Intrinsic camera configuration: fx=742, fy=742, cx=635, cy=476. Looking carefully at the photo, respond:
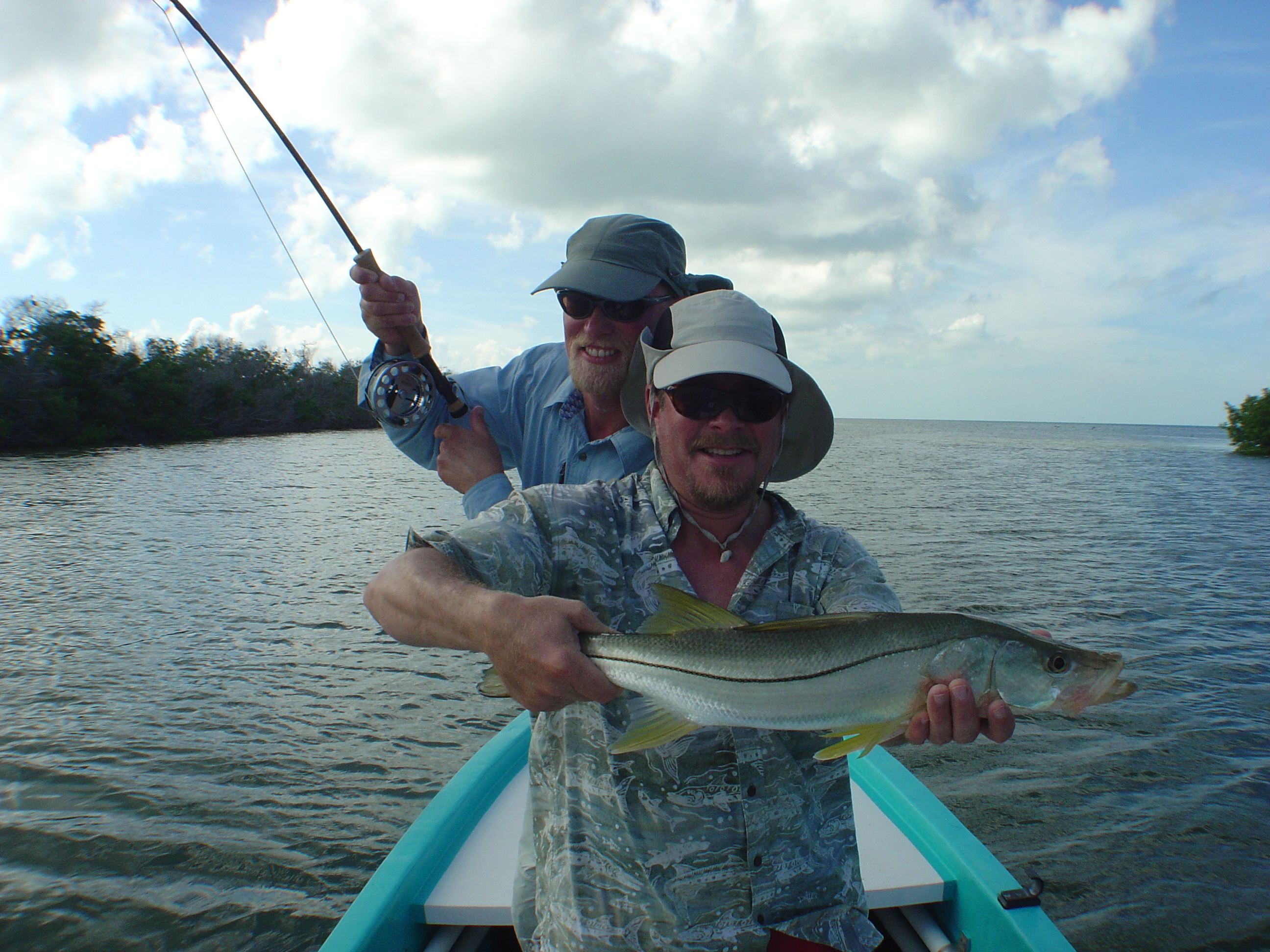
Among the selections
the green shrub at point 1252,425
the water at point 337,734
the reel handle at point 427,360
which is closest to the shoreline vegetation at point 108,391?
the water at point 337,734

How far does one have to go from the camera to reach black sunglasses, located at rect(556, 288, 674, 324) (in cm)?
377

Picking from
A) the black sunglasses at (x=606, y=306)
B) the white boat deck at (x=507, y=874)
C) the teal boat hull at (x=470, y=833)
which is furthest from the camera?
the white boat deck at (x=507, y=874)

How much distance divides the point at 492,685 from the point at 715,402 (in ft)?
4.30

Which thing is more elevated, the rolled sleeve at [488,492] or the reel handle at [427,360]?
the reel handle at [427,360]

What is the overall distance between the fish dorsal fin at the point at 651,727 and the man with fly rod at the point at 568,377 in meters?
1.62

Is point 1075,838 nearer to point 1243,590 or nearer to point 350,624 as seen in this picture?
point 350,624

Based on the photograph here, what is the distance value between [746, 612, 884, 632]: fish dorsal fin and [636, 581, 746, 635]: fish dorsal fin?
0.09 m

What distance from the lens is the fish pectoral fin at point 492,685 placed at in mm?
2316

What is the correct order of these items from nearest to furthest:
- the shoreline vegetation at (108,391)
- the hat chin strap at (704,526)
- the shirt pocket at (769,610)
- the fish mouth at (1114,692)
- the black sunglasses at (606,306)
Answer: the fish mouth at (1114,692)
the shirt pocket at (769,610)
the hat chin strap at (704,526)
the black sunglasses at (606,306)
the shoreline vegetation at (108,391)

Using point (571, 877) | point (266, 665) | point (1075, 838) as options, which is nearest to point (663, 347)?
point (571, 877)

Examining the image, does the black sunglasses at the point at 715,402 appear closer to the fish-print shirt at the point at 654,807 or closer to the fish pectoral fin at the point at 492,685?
the fish-print shirt at the point at 654,807

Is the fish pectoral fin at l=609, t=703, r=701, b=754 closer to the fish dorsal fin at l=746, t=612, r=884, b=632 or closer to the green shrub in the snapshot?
the fish dorsal fin at l=746, t=612, r=884, b=632

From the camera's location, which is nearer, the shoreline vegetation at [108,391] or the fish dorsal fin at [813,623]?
the fish dorsal fin at [813,623]

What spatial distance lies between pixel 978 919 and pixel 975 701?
2.28 meters
